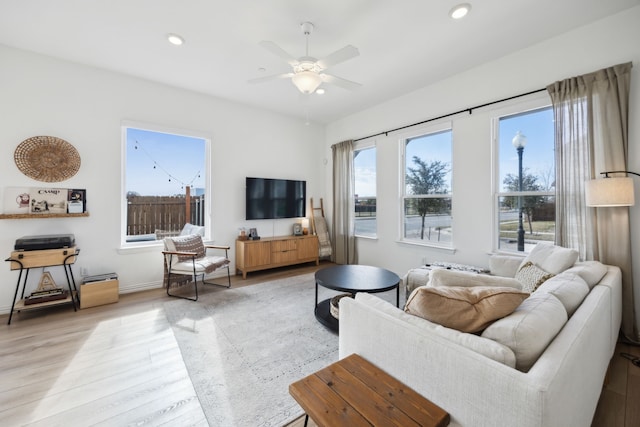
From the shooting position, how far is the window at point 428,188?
3840 mm

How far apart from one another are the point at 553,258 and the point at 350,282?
173 centimetres

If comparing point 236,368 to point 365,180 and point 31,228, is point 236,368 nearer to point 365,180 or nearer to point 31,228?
point 31,228

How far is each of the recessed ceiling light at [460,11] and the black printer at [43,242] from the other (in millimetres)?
4688

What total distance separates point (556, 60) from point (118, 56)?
4.92 metres

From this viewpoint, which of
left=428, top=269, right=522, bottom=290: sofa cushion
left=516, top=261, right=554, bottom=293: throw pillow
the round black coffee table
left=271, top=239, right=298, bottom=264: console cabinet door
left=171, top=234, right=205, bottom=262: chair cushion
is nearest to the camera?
left=428, top=269, right=522, bottom=290: sofa cushion

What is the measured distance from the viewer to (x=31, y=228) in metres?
3.12

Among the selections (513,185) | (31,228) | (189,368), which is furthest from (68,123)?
(513,185)

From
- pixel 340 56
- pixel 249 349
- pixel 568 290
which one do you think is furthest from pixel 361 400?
pixel 340 56

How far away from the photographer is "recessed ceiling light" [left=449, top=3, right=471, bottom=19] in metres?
2.32

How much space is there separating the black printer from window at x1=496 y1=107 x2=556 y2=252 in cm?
516

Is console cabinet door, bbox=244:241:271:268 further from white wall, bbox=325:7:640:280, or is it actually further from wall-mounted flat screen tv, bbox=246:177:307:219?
white wall, bbox=325:7:640:280

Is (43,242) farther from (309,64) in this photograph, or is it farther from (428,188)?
(428,188)

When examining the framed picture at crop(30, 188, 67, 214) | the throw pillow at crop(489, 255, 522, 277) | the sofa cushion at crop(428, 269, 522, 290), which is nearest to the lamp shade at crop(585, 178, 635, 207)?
the throw pillow at crop(489, 255, 522, 277)

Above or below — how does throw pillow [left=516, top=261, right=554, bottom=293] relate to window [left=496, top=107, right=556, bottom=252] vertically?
below
